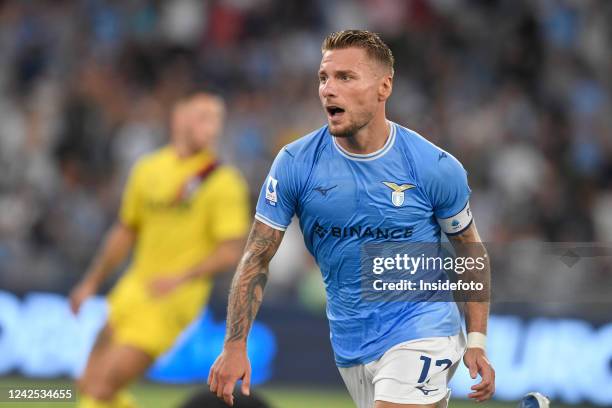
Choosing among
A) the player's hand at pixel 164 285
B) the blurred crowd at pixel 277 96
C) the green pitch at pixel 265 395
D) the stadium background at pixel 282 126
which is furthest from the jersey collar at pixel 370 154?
the blurred crowd at pixel 277 96

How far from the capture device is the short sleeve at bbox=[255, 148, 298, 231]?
6.06 m

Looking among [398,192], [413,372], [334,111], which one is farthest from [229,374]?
[334,111]

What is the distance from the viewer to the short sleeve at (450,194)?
20.0 feet

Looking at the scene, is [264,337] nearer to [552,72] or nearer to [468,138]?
[468,138]

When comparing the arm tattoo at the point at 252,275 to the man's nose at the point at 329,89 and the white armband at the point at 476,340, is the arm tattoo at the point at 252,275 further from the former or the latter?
the white armband at the point at 476,340

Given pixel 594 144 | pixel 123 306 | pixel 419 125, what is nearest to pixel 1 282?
pixel 123 306

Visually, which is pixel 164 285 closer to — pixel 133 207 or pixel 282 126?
pixel 133 207

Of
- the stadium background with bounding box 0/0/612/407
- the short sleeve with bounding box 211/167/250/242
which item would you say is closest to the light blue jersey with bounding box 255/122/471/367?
the short sleeve with bounding box 211/167/250/242

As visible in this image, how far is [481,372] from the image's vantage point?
19.8 ft

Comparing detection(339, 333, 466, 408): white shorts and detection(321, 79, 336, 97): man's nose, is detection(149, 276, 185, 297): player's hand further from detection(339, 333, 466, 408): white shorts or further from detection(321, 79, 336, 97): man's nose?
detection(321, 79, 336, 97): man's nose

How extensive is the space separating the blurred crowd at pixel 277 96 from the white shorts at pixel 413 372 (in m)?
7.81

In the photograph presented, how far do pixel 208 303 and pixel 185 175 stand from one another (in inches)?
134

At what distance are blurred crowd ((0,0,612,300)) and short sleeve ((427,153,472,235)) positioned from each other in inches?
312

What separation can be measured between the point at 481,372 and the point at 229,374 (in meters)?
1.28
